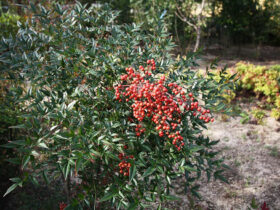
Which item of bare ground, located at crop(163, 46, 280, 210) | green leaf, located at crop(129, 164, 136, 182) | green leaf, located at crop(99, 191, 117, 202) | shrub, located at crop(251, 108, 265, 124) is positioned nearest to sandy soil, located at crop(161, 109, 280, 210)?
bare ground, located at crop(163, 46, 280, 210)

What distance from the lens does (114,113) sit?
5.68 ft

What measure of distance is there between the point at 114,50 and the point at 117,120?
2.07 feet

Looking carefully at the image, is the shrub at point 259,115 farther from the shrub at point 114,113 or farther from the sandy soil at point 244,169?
the shrub at point 114,113

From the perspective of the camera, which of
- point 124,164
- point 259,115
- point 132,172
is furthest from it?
point 259,115

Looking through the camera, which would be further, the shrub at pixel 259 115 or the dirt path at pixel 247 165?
the shrub at pixel 259 115

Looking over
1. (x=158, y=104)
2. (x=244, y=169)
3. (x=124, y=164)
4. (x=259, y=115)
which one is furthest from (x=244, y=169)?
(x=158, y=104)

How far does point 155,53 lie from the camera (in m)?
2.12

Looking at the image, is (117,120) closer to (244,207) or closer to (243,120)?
(244,207)

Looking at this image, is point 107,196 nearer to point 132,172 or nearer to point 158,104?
point 132,172

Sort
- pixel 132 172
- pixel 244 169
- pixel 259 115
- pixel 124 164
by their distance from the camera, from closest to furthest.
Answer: pixel 132 172 → pixel 124 164 → pixel 244 169 → pixel 259 115

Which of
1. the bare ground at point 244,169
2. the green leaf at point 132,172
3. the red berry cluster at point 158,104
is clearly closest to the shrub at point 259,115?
the bare ground at point 244,169

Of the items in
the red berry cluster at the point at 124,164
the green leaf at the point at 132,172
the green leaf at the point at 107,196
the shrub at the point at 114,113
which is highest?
the shrub at the point at 114,113

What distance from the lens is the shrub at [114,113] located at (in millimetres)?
1531

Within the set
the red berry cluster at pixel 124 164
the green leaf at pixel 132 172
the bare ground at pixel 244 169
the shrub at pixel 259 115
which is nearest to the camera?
the green leaf at pixel 132 172
